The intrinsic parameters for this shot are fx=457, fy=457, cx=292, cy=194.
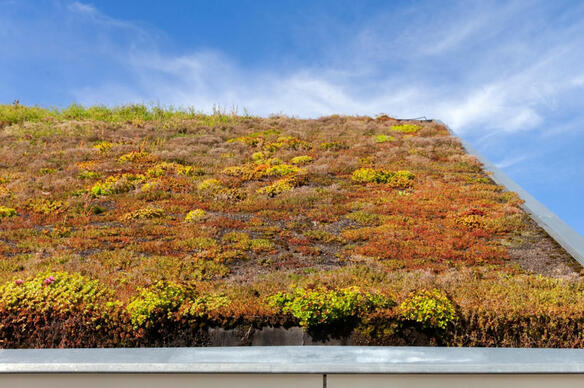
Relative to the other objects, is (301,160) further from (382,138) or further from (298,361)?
(298,361)

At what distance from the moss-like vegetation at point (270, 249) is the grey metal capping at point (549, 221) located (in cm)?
33

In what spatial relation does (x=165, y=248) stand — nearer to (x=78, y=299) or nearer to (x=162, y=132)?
(x=78, y=299)

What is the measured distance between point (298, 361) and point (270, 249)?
6.30 metres

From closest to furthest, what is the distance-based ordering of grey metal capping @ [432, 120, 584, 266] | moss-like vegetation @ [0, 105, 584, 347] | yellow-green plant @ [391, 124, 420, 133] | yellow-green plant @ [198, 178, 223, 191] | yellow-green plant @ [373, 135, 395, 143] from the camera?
moss-like vegetation @ [0, 105, 584, 347] < grey metal capping @ [432, 120, 584, 266] < yellow-green plant @ [198, 178, 223, 191] < yellow-green plant @ [373, 135, 395, 143] < yellow-green plant @ [391, 124, 420, 133]

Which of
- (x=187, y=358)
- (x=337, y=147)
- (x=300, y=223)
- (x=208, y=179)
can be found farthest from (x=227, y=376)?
(x=337, y=147)

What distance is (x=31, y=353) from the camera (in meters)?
5.81

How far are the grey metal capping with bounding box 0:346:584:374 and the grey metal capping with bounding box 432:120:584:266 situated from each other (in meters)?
6.86

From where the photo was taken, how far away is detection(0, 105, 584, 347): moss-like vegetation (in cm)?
750

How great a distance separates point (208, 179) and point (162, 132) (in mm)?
12992

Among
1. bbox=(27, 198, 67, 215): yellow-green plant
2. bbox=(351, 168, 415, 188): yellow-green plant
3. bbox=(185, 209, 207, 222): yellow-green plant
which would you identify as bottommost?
bbox=(185, 209, 207, 222): yellow-green plant

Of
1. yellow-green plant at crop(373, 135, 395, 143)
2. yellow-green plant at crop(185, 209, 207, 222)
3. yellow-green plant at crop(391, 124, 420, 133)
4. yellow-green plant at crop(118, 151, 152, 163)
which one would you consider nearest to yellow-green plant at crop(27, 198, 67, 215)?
yellow-green plant at crop(185, 209, 207, 222)

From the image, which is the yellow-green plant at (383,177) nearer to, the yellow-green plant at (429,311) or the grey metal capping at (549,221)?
the grey metal capping at (549,221)

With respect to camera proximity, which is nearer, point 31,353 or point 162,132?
point 31,353

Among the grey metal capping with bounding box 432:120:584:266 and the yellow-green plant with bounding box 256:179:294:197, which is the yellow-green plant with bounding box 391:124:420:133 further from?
the yellow-green plant with bounding box 256:179:294:197
